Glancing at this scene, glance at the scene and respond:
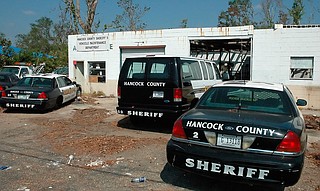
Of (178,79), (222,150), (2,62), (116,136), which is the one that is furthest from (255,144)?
(2,62)

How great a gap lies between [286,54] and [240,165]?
1063 cm

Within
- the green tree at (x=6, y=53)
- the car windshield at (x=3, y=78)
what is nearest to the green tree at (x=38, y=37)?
the green tree at (x=6, y=53)

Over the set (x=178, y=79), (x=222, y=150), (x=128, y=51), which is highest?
(x=128, y=51)

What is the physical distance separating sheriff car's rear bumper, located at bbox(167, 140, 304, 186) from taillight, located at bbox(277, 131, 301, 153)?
95 millimetres

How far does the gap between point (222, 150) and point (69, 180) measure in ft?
7.87

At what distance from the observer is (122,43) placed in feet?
52.7

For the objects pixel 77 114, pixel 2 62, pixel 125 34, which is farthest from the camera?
pixel 2 62

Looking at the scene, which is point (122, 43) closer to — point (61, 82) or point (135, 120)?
point (61, 82)

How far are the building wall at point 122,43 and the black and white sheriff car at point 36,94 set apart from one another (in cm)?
481

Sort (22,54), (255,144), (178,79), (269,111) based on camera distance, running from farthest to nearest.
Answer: (22,54)
(178,79)
(269,111)
(255,144)

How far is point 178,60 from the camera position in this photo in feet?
23.6

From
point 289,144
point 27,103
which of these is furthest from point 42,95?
point 289,144

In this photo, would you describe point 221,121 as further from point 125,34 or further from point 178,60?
point 125,34

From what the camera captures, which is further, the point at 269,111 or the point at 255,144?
the point at 269,111
